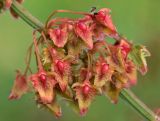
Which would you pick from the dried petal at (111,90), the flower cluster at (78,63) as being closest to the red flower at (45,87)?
the flower cluster at (78,63)

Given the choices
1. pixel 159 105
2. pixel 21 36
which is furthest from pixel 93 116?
pixel 21 36

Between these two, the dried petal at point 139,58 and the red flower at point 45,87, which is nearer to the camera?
the red flower at point 45,87

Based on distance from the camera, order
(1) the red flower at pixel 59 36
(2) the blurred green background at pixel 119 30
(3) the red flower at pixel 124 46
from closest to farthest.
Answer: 1. (1) the red flower at pixel 59 36
2. (3) the red flower at pixel 124 46
3. (2) the blurred green background at pixel 119 30

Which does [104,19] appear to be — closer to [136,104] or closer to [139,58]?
[139,58]

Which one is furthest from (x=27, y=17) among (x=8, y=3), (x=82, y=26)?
(x=82, y=26)

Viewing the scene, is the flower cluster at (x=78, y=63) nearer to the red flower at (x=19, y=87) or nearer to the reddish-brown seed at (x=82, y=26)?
the reddish-brown seed at (x=82, y=26)

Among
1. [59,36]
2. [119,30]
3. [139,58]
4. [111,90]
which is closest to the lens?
[59,36]
